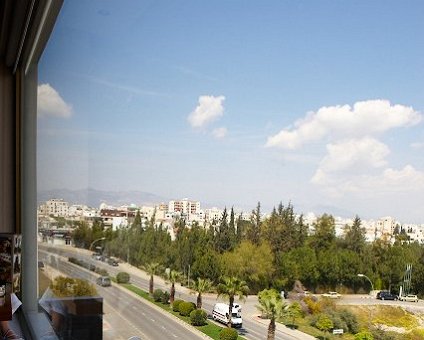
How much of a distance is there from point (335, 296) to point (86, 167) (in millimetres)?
1318

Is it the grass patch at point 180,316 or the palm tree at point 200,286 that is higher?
the palm tree at point 200,286

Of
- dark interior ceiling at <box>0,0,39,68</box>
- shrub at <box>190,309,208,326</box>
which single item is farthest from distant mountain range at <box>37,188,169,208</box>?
dark interior ceiling at <box>0,0,39,68</box>

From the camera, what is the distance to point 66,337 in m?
2.32

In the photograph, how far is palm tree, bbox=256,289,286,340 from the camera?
→ 35.4 inches

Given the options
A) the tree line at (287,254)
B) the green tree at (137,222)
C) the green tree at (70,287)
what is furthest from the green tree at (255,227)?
the green tree at (70,287)

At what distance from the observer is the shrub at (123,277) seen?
155cm

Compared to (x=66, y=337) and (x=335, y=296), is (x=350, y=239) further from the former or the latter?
(x=66, y=337)

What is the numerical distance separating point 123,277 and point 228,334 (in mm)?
648

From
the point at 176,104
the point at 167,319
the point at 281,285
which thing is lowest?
the point at 167,319

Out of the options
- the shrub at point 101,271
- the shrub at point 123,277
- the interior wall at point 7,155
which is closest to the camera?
the shrub at point 123,277

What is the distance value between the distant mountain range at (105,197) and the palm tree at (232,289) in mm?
281

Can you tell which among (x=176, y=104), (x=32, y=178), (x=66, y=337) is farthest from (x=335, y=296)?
(x=32, y=178)

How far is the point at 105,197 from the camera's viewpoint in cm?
165

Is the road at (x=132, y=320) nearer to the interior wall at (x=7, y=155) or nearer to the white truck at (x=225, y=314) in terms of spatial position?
the white truck at (x=225, y=314)
